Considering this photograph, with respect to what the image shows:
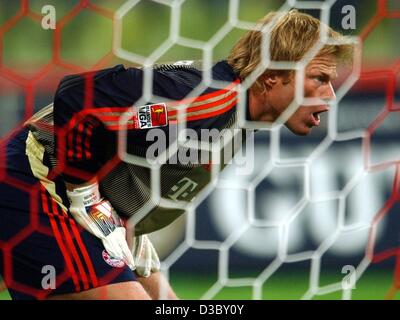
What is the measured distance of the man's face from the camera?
3.99ft

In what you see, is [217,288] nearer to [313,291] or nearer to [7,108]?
[313,291]

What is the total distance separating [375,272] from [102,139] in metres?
0.89

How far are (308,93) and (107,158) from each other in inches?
12.1

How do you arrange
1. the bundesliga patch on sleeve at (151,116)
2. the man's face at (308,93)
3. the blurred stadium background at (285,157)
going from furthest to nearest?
1. the blurred stadium background at (285,157)
2. the man's face at (308,93)
3. the bundesliga patch on sleeve at (151,116)

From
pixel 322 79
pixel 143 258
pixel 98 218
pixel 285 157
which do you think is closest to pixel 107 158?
pixel 98 218

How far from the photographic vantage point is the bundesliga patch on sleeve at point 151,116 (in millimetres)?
1098

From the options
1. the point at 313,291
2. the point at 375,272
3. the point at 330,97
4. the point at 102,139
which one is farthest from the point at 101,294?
the point at 375,272

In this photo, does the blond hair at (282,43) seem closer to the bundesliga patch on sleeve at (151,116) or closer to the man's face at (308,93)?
the man's face at (308,93)

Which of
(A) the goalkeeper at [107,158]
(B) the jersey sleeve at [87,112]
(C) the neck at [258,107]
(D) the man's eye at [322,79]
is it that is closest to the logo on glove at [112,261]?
(A) the goalkeeper at [107,158]

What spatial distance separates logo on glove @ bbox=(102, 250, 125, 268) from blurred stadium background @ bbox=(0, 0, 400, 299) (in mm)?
504

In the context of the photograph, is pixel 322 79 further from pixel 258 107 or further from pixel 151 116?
pixel 151 116

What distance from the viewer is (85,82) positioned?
1.12 meters

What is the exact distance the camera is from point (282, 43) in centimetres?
121

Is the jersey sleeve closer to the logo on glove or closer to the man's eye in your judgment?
the logo on glove
